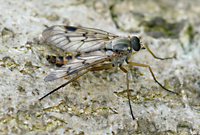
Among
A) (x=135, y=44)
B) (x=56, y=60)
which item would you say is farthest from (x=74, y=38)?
(x=135, y=44)

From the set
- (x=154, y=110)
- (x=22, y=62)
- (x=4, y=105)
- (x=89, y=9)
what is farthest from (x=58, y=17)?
(x=154, y=110)

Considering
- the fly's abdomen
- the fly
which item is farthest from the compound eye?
the fly's abdomen

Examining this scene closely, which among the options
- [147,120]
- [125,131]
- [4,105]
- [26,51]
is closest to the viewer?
[4,105]

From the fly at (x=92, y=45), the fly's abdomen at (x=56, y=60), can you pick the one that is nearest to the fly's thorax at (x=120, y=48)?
the fly at (x=92, y=45)

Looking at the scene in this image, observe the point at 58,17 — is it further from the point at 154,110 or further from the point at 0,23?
the point at 154,110

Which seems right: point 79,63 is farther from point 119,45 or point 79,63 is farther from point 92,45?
point 119,45

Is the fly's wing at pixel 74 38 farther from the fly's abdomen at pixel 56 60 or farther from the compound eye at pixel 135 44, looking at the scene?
the compound eye at pixel 135 44

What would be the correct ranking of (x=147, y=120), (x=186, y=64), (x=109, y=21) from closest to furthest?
(x=147, y=120)
(x=186, y=64)
(x=109, y=21)
